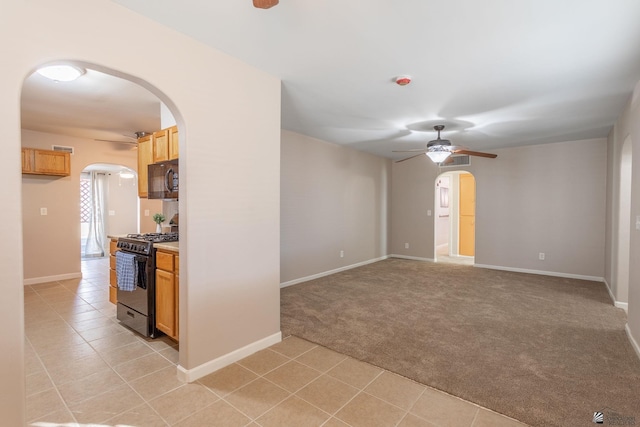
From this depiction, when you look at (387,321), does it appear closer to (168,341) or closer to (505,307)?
(505,307)

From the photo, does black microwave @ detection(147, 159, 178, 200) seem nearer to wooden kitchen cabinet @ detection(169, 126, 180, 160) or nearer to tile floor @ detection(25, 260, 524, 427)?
wooden kitchen cabinet @ detection(169, 126, 180, 160)

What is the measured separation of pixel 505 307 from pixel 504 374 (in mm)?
1816

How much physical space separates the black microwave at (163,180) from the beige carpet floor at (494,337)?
188 cm

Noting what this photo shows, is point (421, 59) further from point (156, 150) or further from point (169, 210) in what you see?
point (169, 210)

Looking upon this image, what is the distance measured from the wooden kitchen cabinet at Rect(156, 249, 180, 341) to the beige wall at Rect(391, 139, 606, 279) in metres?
5.82

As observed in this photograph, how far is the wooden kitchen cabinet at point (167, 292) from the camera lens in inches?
104

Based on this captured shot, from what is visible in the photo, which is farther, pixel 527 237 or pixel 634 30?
pixel 527 237

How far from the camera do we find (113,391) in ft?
7.07

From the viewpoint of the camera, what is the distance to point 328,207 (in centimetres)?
580

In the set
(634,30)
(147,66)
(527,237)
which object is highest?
(634,30)

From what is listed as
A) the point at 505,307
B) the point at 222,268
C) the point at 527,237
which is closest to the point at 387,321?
the point at 505,307

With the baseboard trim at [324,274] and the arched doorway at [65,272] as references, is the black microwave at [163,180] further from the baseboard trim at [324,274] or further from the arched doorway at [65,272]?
the baseboard trim at [324,274]

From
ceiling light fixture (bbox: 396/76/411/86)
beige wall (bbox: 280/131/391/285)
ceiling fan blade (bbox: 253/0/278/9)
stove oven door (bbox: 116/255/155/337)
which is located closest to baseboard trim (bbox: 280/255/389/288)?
beige wall (bbox: 280/131/391/285)

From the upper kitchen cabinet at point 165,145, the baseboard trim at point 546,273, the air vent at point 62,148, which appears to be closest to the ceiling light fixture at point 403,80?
the upper kitchen cabinet at point 165,145
